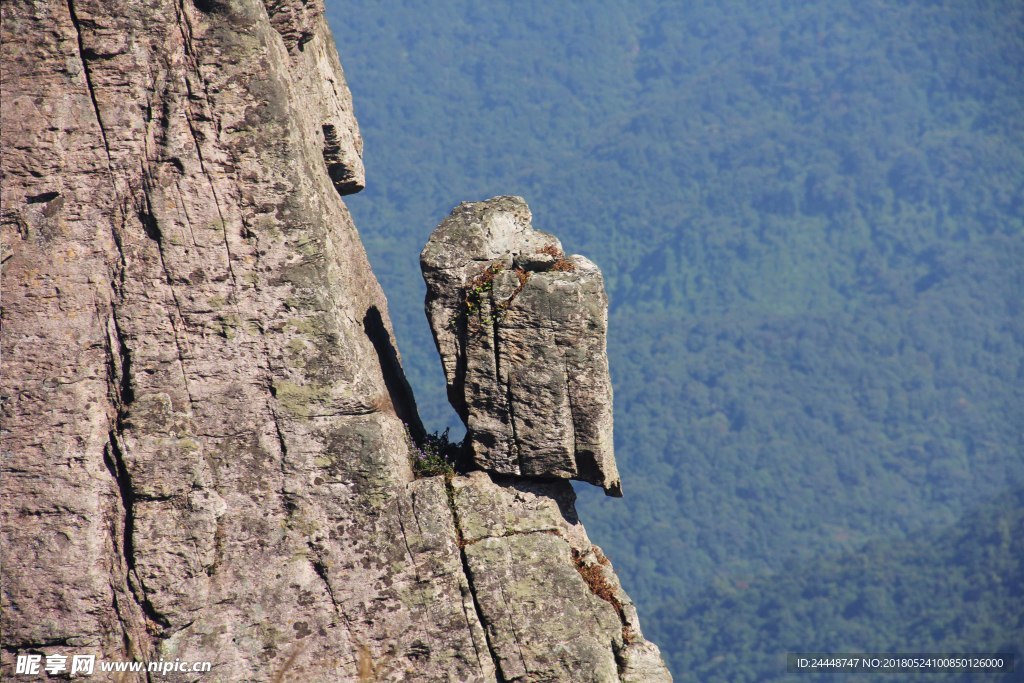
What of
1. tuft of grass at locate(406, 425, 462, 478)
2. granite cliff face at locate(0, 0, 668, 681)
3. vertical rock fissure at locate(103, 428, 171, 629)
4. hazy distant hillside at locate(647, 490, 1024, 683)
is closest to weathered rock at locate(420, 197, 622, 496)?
tuft of grass at locate(406, 425, 462, 478)

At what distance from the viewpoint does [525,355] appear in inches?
960

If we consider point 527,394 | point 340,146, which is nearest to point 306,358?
point 527,394

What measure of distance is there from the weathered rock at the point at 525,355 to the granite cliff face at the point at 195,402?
1776 millimetres

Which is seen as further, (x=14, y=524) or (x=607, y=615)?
(x=607, y=615)

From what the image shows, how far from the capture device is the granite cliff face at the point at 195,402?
2272 cm

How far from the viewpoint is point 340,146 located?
2847 centimetres

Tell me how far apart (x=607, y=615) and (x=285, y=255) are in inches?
316

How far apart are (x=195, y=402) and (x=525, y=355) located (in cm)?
546

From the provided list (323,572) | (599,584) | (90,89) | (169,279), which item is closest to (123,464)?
(169,279)

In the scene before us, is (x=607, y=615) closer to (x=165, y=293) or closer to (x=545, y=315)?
(x=545, y=315)

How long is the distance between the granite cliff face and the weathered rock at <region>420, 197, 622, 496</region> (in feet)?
5.83

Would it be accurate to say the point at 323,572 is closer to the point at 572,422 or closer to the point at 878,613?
the point at 572,422

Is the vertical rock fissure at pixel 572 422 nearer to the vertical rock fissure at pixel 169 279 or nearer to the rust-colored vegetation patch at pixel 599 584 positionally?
the rust-colored vegetation patch at pixel 599 584

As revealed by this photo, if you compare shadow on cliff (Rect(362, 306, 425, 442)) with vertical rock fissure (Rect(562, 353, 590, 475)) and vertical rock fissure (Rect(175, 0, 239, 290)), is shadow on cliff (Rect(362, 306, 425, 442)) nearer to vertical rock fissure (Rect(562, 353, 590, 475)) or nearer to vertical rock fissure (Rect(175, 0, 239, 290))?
vertical rock fissure (Rect(562, 353, 590, 475))
